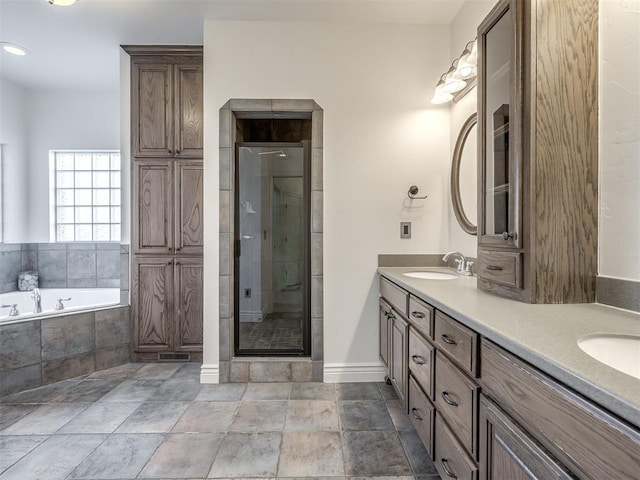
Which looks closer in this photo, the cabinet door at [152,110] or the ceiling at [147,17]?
the ceiling at [147,17]

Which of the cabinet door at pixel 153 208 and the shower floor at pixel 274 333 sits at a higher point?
the cabinet door at pixel 153 208

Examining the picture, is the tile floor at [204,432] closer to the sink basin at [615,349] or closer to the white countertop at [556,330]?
the white countertop at [556,330]

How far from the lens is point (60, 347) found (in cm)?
254

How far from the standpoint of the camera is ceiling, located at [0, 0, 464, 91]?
2.29 metres

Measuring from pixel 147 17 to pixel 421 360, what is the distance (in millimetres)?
3031

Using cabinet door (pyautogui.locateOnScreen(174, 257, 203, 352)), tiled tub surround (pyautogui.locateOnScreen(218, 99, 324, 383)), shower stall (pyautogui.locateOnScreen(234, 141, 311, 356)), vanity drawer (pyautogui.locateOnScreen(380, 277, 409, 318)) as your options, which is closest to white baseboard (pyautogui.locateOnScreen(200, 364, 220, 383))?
tiled tub surround (pyautogui.locateOnScreen(218, 99, 324, 383))

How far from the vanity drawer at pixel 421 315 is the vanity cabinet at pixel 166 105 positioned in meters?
2.24

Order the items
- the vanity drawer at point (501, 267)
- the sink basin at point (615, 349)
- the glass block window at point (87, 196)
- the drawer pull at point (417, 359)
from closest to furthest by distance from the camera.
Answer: the sink basin at point (615, 349), the vanity drawer at point (501, 267), the drawer pull at point (417, 359), the glass block window at point (87, 196)

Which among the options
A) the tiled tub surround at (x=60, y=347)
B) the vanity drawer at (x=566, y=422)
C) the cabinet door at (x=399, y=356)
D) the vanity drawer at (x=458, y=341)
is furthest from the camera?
the tiled tub surround at (x=60, y=347)

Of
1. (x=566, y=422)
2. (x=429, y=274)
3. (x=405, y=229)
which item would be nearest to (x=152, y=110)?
(x=405, y=229)

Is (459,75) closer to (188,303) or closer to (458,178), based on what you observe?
(458,178)

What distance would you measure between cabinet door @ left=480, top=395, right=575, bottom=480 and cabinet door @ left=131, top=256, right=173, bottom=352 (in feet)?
8.66

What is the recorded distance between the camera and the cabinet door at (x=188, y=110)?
2855 mm

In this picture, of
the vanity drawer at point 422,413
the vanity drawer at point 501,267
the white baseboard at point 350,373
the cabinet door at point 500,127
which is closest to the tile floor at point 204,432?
the white baseboard at point 350,373
